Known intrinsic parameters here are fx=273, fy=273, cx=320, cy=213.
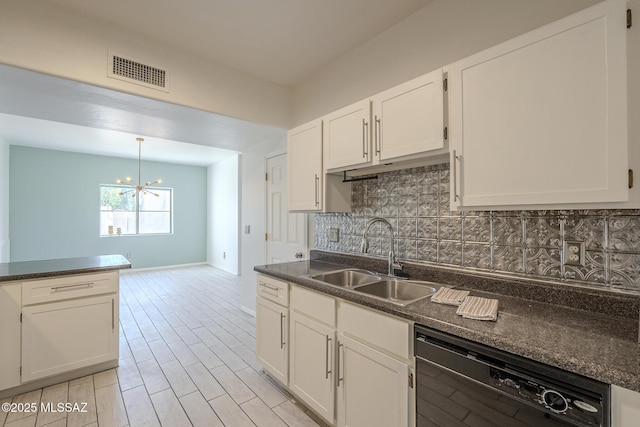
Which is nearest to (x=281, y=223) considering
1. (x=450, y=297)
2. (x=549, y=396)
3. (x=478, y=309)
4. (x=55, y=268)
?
(x=55, y=268)

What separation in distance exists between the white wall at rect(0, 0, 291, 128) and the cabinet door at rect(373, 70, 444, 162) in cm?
159

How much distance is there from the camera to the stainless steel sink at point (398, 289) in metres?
1.73

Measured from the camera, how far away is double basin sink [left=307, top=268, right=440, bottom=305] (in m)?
1.72

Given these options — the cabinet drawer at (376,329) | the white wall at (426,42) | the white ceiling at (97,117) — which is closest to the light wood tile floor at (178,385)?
the cabinet drawer at (376,329)

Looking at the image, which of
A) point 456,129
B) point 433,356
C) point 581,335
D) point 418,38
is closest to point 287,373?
point 433,356

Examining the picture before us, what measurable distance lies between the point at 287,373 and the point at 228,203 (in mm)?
5124

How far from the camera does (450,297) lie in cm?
137

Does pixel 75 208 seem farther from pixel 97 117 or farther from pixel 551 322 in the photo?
pixel 551 322

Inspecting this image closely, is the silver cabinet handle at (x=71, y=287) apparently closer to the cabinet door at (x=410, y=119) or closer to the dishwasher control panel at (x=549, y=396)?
the cabinet door at (x=410, y=119)

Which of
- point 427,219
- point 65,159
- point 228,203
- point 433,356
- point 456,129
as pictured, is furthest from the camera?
point 228,203

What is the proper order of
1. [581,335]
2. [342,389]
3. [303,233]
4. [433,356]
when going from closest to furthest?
[581,335] → [433,356] → [342,389] → [303,233]

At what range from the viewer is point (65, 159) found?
5.72 meters

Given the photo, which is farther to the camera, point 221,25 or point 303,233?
point 303,233

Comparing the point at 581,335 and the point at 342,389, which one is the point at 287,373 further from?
the point at 581,335
